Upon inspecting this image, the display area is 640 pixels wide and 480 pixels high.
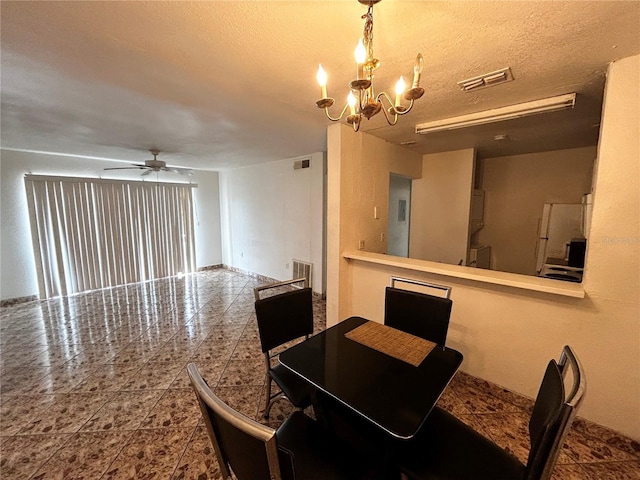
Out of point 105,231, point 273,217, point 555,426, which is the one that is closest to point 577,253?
point 555,426

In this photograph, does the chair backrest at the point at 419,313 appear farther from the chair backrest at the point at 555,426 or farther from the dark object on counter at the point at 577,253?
the dark object on counter at the point at 577,253

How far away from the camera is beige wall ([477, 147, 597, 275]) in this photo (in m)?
3.63

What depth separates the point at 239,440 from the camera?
0.79 m

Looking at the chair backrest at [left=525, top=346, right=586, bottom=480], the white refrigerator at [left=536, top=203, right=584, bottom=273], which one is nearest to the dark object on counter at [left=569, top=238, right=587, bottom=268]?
the white refrigerator at [left=536, top=203, right=584, bottom=273]

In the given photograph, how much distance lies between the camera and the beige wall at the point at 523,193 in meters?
3.63

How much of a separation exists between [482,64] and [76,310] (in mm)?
5470

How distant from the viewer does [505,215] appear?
4.23 meters

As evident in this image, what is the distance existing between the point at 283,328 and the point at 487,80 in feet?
7.26

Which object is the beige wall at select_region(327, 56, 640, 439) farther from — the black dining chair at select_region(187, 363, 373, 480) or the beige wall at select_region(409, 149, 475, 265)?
the beige wall at select_region(409, 149, 475, 265)

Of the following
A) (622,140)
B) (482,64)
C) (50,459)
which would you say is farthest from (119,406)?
(622,140)

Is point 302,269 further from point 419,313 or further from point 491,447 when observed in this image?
point 491,447

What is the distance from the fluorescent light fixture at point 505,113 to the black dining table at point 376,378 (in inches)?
79.3

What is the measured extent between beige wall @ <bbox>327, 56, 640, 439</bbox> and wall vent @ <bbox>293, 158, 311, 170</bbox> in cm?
299

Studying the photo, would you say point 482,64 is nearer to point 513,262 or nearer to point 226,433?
point 226,433
